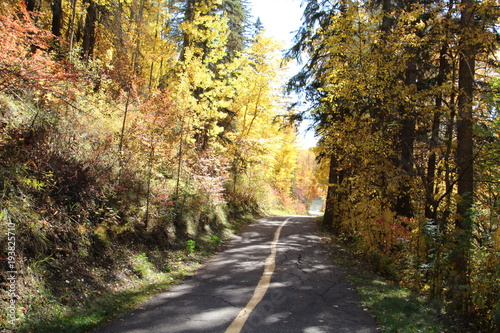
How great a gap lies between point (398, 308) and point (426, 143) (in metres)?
6.42

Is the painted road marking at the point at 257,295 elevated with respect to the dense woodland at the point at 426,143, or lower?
lower

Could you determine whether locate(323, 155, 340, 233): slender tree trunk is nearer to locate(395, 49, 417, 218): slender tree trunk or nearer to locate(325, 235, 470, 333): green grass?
locate(395, 49, 417, 218): slender tree trunk

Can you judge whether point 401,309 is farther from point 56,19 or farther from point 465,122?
point 56,19

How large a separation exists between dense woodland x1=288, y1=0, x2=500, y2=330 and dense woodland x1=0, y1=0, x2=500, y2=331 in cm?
5

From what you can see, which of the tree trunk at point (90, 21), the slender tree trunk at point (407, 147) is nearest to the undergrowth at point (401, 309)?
the slender tree trunk at point (407, 147)

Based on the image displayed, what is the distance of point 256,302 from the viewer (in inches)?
222

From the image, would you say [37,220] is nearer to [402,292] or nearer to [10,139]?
[10,139]

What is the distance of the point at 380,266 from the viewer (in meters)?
9.59

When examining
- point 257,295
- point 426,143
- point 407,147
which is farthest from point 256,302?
point 426,143

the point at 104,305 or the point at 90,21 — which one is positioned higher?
the point at 90,21

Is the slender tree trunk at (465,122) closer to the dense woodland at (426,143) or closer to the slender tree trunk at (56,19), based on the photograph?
A: the dense woodland at (426,143)

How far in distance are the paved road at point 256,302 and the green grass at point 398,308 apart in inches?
9.3

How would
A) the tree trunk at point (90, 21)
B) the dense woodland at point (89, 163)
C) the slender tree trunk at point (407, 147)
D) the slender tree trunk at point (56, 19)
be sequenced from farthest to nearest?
the tree trunk at point (90, 21) → the slender tree trunk at point (56, 19) → the slender tree trunk at point (407, 147) → the dense woodland at point (89, 163)

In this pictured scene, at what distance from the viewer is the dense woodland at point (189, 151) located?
17.3ft
